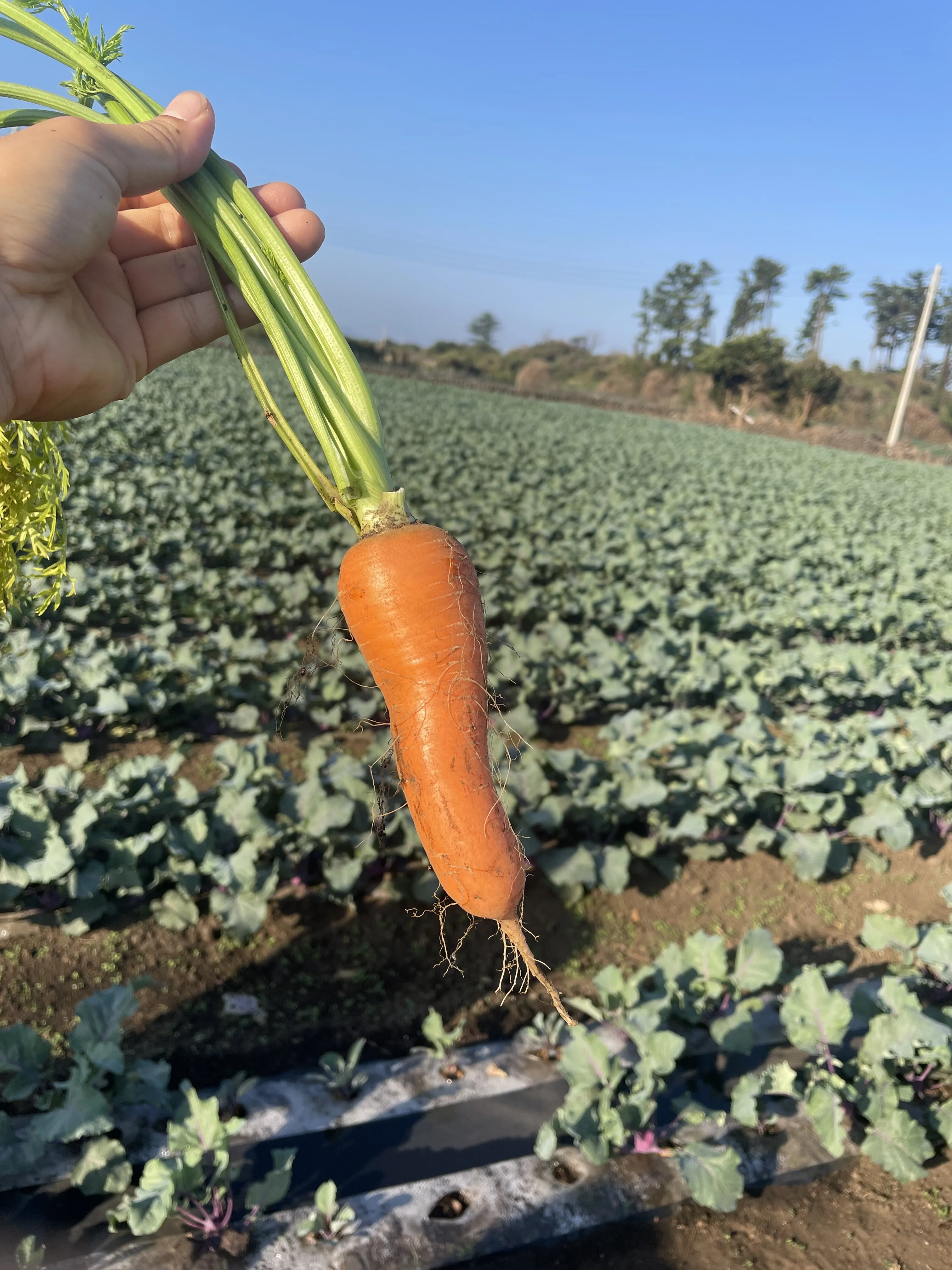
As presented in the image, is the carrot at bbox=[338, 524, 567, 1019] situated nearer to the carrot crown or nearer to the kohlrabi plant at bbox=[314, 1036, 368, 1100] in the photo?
the carrot crown

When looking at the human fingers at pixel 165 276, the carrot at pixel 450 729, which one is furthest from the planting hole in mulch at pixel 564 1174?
the human fingers at pixel 165 276

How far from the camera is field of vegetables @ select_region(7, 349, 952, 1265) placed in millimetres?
2922

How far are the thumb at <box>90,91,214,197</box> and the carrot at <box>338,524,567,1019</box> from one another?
95 cm

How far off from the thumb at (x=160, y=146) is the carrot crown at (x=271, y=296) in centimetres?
6

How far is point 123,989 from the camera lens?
226 centimetres

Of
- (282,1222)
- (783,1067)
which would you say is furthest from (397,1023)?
(783,1067)

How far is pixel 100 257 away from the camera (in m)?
1.97

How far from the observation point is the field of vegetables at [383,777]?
2922 mm

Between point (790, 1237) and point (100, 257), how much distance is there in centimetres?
339

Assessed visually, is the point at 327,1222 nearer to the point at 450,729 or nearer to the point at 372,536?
the point at 450,729

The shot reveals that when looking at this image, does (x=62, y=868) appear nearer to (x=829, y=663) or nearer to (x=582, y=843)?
(x=582, y=843)

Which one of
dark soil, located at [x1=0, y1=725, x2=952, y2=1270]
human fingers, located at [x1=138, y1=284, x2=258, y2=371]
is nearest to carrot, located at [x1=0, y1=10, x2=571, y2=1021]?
human fingers, located at [x1=138, y1=284, x2=258, y2=371]

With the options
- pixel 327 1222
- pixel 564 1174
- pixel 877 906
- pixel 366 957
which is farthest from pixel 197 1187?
pixel 877 906

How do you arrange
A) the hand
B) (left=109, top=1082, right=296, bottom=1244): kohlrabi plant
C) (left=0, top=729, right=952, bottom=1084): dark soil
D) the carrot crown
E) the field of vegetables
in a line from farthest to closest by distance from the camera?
the field of vegetables, (left=0, top=729, right=952, bottom=1084): dark soil, (left=109, top=1082, right=296, bottom=1244): kohlrabi plant, the carrot crown, the hand
